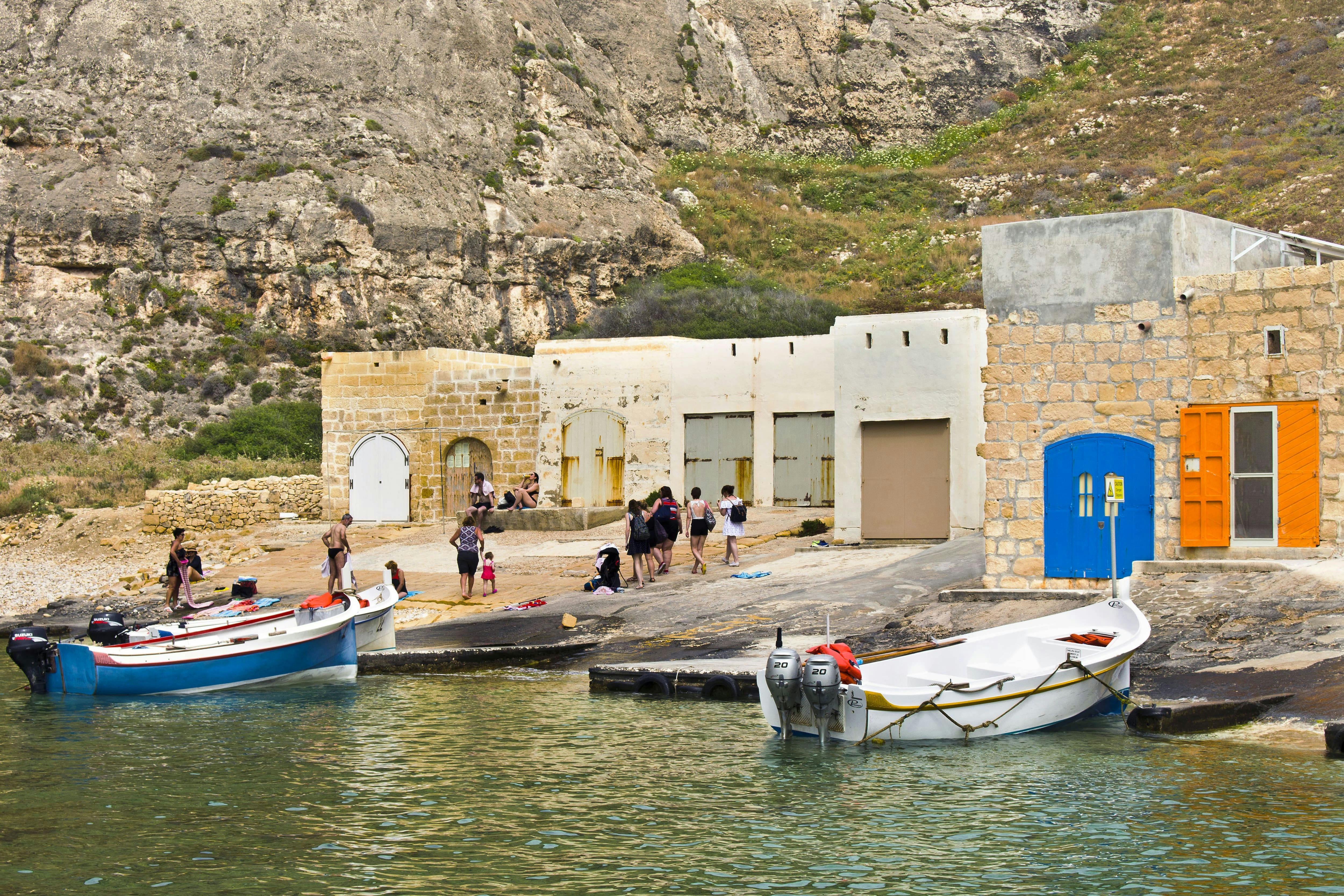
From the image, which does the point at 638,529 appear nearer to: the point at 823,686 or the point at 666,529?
the point at 666,529

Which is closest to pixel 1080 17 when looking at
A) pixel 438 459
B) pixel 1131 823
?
pixel 438 459

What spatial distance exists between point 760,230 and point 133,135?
27.0 meters

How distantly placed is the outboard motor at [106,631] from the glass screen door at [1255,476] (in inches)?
571

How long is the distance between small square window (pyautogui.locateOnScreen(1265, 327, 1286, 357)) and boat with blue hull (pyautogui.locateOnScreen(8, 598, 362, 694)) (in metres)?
12.1

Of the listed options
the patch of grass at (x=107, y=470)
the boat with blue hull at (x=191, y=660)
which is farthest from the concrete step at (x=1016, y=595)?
the patch of grass at (x=107, y=470)

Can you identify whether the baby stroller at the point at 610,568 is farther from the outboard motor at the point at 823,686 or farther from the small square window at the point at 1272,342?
the small square window at the point at 1272,342

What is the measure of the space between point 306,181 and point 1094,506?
40.7 meters

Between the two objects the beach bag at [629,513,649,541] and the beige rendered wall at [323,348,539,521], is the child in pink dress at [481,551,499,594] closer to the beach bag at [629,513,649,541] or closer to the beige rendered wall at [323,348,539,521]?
the beach bag at [629,513,649,541]

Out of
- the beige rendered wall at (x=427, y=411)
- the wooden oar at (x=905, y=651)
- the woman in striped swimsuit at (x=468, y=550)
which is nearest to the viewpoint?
the wooden oar at (x=905, y=651)

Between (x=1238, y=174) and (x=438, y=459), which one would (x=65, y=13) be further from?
(x=1238, y=174)

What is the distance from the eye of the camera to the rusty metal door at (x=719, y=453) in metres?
28.0

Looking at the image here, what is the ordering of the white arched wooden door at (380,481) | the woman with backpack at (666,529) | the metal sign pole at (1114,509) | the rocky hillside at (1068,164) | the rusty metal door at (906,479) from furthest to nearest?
the rocky hillside at (1068,164) → the white arched wooden door at (380,481) → the rusty metal door at (906,479) → the woman with backpack at (666,529) → the metal sign pole at (1114,509)

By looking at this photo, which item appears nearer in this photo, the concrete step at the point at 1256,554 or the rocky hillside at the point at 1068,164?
the concrete step at the point at 1256,554

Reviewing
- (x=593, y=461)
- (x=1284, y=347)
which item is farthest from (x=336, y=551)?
(x=1284, y=347)
